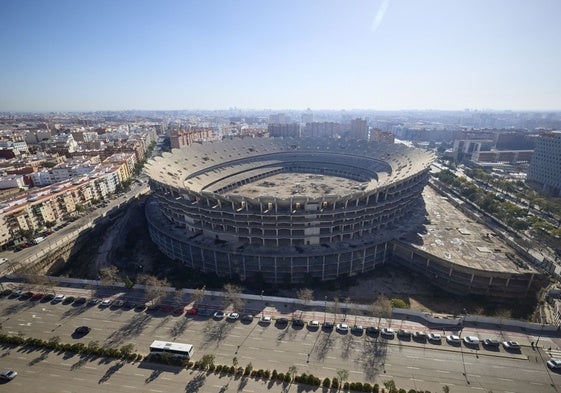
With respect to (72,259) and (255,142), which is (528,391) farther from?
(255,142)

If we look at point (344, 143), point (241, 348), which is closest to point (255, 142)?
point (344, 143)

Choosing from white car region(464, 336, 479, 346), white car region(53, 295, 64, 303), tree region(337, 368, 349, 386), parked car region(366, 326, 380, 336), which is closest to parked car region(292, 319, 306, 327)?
parked car region(366, 326, 380, 336)

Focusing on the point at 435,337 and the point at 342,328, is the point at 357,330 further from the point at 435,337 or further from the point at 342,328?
the point at 435,337

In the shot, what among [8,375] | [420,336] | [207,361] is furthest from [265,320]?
[8,375]

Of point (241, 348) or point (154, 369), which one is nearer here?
point (154, 369)

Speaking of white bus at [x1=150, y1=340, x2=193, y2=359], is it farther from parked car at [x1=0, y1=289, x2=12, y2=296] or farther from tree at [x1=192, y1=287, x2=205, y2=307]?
parked car at [x1=0, y1=289, x2=12, y2=296]

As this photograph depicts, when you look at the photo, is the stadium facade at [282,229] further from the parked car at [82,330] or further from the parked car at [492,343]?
the parked car at [492,343]
